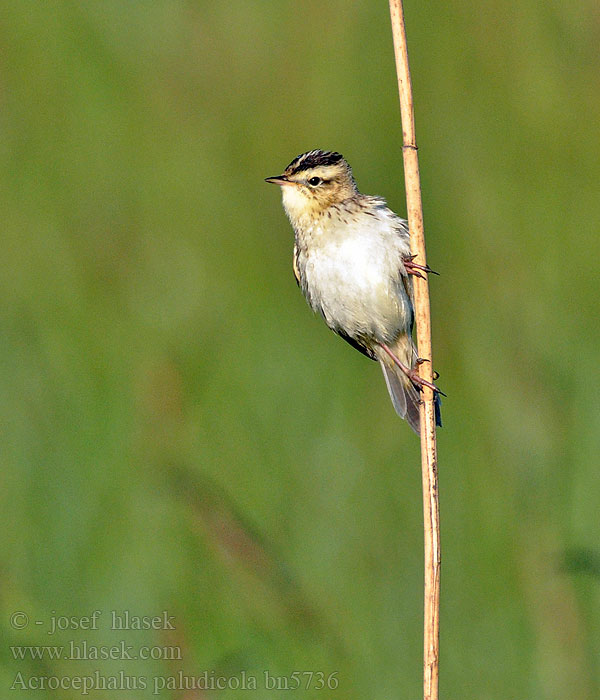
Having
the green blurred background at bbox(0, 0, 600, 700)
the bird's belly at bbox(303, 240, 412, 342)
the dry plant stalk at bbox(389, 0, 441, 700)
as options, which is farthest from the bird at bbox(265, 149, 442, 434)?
the dry plant stalk at bbox(389, 0, 441, 700)

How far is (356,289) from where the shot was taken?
10.5 feet

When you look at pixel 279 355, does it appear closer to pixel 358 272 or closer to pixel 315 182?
pixel 358 272

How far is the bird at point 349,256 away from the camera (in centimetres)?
318

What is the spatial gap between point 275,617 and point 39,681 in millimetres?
691

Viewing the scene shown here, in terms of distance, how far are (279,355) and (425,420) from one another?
1.28 metres

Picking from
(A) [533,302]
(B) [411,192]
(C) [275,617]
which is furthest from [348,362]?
(B) [411,192]

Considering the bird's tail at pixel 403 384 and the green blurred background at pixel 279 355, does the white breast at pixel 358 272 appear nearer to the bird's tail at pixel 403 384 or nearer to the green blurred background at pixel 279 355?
the bird's tail at pixel 403 384

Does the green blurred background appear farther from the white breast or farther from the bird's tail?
the white breast

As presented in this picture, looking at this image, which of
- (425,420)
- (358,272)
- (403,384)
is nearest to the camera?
(425,420)

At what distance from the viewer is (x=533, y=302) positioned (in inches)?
142

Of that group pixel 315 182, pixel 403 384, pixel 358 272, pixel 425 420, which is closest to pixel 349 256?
pixel 358 272

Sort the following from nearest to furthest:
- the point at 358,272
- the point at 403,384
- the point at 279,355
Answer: the point at 358,272, the point at 403,384, the point at 279,355

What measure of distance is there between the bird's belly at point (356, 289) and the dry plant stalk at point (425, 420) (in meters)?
0.87

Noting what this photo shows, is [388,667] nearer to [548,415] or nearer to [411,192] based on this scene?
[548,415]
